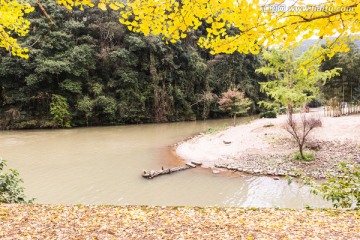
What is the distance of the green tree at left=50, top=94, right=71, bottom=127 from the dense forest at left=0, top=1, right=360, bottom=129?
0.16 ft

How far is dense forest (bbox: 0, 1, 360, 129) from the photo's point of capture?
930 inches

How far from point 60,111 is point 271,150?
18582mm

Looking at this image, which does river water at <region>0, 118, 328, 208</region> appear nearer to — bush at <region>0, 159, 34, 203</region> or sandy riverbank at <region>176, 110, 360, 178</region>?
sandy riverbank at <region>176, 110, 360, 178</region>

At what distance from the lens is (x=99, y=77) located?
89.6ft

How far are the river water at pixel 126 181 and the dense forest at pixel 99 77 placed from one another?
8.09 m

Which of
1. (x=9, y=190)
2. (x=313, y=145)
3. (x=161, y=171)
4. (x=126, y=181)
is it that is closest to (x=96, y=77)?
(x=161, y=171)

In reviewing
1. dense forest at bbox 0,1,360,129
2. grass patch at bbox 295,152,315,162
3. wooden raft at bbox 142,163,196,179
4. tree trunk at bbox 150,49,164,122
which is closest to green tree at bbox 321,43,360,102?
dense forest at bbox 0,1,360,129

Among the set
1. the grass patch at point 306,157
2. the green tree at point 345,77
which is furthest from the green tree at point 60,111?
the green tree at point 345,77

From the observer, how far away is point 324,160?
1185 cm

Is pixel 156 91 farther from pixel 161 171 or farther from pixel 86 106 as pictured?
pixel 161 171

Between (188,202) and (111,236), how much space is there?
5418 mm

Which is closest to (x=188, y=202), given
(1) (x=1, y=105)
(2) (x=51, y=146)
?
(2) (x=51, y=146)

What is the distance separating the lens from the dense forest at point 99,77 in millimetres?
23609

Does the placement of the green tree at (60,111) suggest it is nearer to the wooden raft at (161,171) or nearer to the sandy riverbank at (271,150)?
the sandy riverbank at (271,150)
